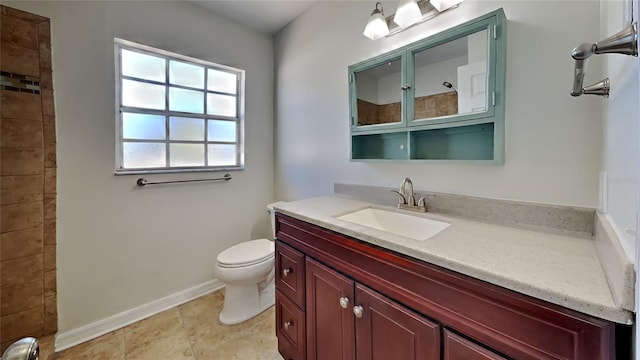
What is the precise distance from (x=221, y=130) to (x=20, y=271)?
61.1 inches

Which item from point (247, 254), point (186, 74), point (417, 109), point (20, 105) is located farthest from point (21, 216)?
point (417, 109)

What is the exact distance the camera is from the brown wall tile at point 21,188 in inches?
53.0

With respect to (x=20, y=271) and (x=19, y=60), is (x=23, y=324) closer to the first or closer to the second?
(x=20, y=271)

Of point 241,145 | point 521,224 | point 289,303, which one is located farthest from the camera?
point 241,145

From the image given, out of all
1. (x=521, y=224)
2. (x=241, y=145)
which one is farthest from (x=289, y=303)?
(x=241, y=145)

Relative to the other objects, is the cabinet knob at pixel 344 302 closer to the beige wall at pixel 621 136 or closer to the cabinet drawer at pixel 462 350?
the cabinet drawer at pixel 462 350

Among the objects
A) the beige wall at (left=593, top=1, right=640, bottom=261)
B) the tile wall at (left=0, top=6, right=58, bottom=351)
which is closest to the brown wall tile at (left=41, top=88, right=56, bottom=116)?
the tile wall at (left=0, top=6, right=58, bottom=351)

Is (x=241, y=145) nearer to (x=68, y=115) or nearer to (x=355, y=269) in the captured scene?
(x=68, y=115)

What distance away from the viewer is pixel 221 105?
89.0 inches

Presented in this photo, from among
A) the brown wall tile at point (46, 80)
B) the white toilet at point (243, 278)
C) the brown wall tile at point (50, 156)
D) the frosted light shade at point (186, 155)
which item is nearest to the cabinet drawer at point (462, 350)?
the white toilet at point (243, 278)

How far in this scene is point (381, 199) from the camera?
5.00ft

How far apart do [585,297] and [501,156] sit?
2.24 feet

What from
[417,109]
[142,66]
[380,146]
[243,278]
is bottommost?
[243,278]

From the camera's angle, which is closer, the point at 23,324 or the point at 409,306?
the point at 409,306
